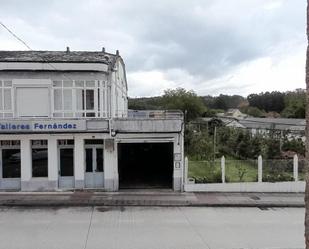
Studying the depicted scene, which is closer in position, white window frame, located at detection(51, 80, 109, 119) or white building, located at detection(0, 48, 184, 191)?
white building, located at detection(0, 48, 184, 191)

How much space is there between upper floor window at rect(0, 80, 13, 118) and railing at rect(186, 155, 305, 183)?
988 cm

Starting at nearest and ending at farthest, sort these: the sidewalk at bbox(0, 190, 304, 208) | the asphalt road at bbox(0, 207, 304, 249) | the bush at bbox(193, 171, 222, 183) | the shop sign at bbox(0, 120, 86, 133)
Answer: the asphalt road at bbox(0, 207, 304, 249) < the sidewalk at bbox(0, 190, 304, 208) < the shop sign at bbox(0, 120, 86, 133) < the bush at bbox(193, 171, 222, 183)

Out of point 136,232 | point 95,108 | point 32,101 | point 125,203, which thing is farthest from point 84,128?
point 136,232

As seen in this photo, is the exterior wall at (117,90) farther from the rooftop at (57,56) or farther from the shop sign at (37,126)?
the shop sign at (37,126)

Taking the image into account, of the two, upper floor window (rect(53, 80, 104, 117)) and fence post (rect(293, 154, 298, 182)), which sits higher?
upper floor window (rect(53, 80, 104, 117))

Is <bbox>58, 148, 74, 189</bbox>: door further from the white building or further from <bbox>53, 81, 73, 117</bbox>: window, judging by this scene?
<bbox>53, 81, 73, 117</bbox>: window

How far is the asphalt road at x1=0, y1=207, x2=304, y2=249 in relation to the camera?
1262cm

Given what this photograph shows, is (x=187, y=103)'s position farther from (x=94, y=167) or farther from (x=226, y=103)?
(x=226, y=103)

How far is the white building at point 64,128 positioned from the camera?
21094 millimetres

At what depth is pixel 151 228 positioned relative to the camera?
14469 millimetres

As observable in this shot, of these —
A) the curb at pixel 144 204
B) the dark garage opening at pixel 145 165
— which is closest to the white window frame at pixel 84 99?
the dark garage opening at pixel 145 165

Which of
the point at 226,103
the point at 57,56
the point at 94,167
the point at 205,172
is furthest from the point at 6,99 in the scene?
the point at 226,103

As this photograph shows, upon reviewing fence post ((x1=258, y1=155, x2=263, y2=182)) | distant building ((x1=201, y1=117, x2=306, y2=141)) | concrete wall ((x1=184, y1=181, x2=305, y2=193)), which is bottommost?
concrete wall ((x1=184, y1=181, x2=305, y2=193))

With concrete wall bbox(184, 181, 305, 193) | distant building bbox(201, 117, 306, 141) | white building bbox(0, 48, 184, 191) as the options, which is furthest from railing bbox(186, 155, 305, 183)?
distant building bbox(201, 117, 306, 141)
